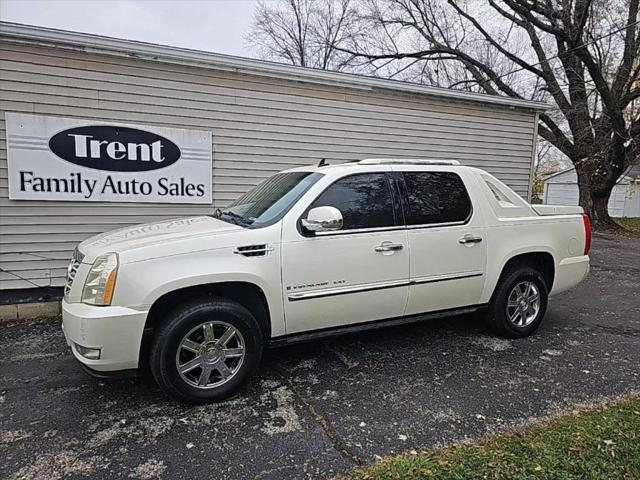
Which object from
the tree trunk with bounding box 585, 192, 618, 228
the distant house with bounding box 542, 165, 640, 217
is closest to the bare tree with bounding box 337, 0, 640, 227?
the tree trunk with bounding box 585, 192, 618, 228

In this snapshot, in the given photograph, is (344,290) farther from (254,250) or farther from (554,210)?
(554,210)

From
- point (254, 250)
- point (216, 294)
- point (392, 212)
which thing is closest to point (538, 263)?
point (392, 212)

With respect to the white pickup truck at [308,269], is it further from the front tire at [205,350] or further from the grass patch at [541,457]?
the grass patch at [541,457]

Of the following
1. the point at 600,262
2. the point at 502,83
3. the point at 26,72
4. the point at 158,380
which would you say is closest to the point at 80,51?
the point at 26,72

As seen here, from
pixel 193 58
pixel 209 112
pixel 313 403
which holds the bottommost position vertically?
pixel 313 403

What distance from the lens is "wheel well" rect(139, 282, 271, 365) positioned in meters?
3.04

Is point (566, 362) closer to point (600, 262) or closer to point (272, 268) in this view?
point (272, 268)

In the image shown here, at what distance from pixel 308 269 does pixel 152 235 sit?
1239 millimetres

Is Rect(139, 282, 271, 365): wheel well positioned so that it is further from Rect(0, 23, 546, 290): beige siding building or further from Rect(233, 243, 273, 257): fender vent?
Rect(0, 23, 546, 290): beige siding building

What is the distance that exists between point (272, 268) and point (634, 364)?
344cm

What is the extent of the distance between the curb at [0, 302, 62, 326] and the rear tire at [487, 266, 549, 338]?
527 centimetres

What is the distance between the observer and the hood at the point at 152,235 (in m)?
3.03

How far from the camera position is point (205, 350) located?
310 cm

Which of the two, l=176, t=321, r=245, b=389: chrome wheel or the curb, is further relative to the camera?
the curb
